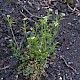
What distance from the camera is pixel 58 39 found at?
8.27 ft

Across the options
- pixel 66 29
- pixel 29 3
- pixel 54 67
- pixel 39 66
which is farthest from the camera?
pixel 29 3

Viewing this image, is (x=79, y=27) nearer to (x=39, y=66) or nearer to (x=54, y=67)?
(x=54, y=67)

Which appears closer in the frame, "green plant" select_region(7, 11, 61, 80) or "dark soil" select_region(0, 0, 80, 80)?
"green plant" select_region(7, 11, 61, 80)

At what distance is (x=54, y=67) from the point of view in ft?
7.55

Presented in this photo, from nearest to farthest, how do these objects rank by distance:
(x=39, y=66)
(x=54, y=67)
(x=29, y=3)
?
(x=39, y=66) → (x=54, y=67) → (x=29, y=3)

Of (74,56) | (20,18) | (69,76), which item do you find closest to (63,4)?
(20,18)

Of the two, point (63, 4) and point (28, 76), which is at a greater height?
point (63, 4)

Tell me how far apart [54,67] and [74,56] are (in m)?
0.22

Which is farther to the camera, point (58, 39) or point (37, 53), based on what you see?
point (58, 39)

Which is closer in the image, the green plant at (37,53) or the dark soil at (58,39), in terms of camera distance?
the green plant at (37,53)

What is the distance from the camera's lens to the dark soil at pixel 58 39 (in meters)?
2.26

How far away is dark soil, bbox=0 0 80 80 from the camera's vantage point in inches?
89.1

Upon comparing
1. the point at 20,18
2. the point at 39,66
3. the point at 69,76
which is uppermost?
the point at 20,18

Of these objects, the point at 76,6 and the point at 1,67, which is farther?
the point at 76,6
